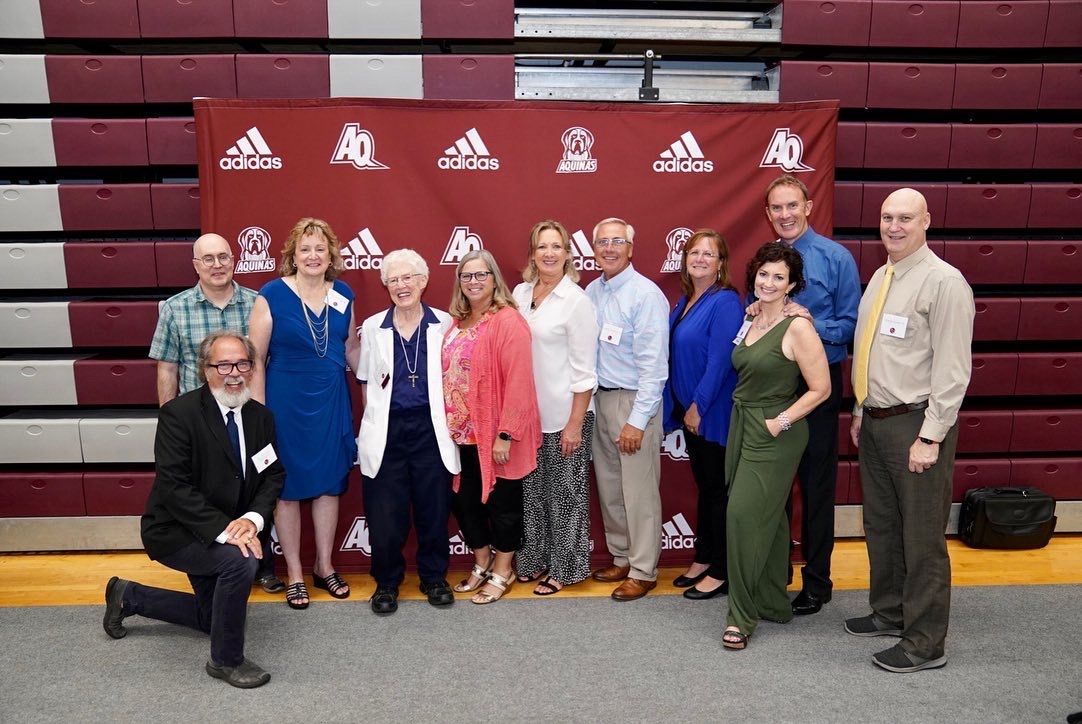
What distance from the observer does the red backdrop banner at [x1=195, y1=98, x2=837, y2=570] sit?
3.53 m

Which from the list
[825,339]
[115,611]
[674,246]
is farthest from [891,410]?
[115,611]

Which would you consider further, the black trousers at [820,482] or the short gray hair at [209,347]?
the black trousers at [820,482]

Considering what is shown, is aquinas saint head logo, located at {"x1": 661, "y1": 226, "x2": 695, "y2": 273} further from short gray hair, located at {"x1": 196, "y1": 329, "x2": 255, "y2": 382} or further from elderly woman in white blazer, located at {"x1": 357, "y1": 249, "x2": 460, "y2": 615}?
short gray hair, located at {"x1": 196, "y1": 329, "x2": 255, "y2": 382}

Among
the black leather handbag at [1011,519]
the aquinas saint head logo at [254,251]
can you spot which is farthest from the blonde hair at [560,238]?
the black leather handbag at [1011,519]

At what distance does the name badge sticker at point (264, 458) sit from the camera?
9.31ft

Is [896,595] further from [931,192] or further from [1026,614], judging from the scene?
[931,192]

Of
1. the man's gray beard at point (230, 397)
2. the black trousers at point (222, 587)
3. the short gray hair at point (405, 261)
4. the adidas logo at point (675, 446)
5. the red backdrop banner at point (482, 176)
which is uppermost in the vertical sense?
the red backdrop banner at point (482, 176)

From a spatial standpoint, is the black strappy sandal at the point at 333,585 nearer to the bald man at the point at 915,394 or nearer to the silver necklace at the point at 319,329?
the silver necklace at the point at 319,329

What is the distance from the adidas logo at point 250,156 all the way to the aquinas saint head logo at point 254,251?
11.1 inches

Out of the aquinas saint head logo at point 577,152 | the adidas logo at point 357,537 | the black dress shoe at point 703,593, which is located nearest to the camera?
the black dress shoe at point 703,593

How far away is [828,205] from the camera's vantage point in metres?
3.71

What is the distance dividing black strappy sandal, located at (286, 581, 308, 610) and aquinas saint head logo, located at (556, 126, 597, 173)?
2.26 meters

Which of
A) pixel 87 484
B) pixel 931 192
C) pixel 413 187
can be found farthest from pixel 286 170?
pixel 931 192

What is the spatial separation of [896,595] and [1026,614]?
69cm
